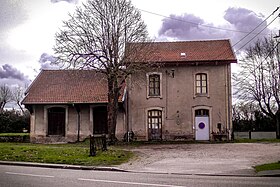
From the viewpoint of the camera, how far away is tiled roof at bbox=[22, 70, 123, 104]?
34.6 metres

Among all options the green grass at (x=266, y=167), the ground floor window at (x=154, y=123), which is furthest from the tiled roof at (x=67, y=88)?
the green grass at (x=266, y=167)

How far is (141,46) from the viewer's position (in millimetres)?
30984

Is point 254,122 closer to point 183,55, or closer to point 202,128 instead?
point 202,128

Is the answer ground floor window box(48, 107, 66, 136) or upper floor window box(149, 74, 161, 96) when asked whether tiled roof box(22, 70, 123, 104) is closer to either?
ground floor window box(48, 107, 66, 136)

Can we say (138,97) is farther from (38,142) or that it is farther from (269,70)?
(269,70)

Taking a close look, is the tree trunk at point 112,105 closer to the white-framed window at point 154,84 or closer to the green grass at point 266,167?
the white-framed window at point 154,84

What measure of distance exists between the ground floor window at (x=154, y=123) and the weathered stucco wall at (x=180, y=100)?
367mm

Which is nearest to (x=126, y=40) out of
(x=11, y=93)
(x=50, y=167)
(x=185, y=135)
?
(x=185, y=135)

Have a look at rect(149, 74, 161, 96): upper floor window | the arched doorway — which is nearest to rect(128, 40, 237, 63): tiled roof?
rect(149, 74, 161, 96): upper floor window

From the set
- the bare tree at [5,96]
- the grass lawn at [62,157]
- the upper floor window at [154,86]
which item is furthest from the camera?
the bare tree at [5,96]

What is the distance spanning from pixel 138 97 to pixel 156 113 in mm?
2112

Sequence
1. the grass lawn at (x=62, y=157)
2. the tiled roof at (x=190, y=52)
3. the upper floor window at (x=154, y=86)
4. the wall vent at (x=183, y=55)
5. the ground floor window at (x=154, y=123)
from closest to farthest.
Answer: the grass lawn at (x=62, y=157) → the tiled roof at (x=190, y=52) → the ground floor window at (x=154, y=123) → the upper floor window at (x=154, y=86) → the wall vent at (x=183, y=55)

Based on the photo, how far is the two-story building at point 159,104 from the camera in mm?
33812

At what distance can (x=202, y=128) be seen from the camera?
1332 inches
